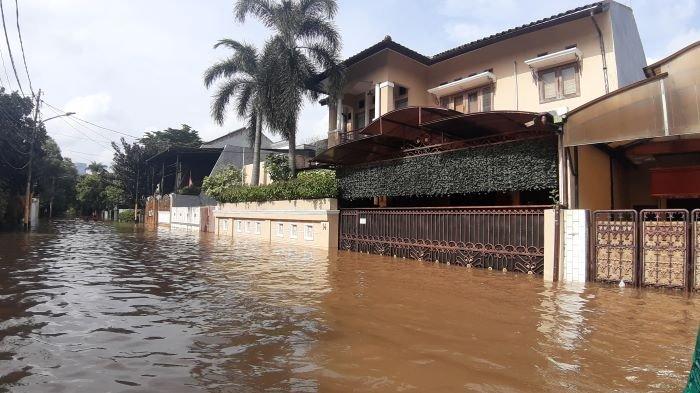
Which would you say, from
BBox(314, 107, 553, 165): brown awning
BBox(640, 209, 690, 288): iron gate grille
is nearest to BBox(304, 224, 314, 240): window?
BBox(314, 107, 553, 165): brown awning

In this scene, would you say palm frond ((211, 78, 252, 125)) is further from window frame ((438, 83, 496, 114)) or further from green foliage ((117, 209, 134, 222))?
green foliage ((117, 209, 134, 222))

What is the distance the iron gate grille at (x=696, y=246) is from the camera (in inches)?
304

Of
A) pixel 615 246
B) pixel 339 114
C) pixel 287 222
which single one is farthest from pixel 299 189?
pixel 615 246

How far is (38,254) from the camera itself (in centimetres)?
1303

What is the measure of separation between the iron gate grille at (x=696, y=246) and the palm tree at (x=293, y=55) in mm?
15289

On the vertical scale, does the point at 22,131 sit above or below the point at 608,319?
above

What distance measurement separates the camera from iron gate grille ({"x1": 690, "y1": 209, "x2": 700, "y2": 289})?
7711 mm

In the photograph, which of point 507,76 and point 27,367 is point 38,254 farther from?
point 507,76

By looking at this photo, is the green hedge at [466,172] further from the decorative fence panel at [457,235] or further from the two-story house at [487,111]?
the decorative fence panel at [457,235]

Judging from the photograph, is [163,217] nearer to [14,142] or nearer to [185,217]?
[185,217]

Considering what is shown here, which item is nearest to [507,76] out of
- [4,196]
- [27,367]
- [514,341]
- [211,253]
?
[211,253]

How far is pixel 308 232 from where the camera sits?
17.7m

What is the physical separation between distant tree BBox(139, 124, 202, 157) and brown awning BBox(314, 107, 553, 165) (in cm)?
4055

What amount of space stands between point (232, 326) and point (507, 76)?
15.8 m
